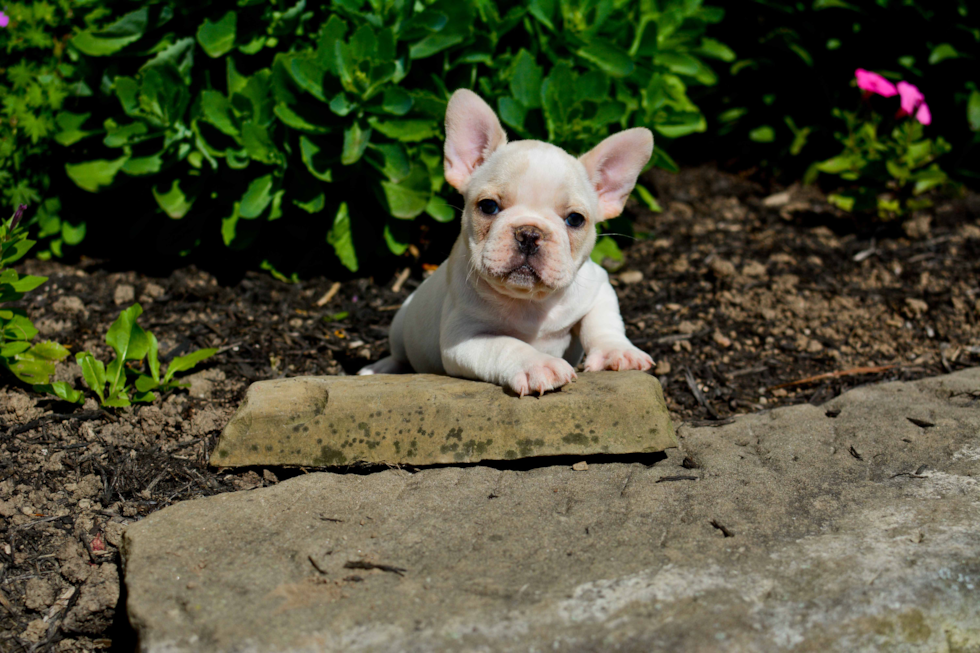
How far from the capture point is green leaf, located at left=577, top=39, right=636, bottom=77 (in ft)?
20.2

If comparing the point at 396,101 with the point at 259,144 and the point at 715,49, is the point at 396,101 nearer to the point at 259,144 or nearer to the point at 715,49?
the point at 259,144

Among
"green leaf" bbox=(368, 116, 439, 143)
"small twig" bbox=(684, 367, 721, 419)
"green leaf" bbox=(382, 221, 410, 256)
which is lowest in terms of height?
"small twig" bbox=(684, 367, 721, 419)

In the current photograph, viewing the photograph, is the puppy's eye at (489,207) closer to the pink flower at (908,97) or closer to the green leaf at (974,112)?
the pink flower at (908,97)

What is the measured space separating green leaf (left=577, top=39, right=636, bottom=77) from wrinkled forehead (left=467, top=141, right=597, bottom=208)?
210 cm

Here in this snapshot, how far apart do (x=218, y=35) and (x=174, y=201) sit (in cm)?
126

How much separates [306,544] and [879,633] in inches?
85.6

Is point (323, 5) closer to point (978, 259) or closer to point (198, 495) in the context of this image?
point (198, 495)

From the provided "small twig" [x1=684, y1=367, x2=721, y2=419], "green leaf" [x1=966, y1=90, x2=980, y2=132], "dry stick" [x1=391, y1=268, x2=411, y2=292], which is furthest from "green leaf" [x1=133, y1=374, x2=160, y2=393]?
"green leaf" [x1=966, y1=90, x2=980, y2=132]

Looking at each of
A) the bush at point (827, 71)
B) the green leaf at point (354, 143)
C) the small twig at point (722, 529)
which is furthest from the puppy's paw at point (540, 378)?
the bush at point (827, 71)

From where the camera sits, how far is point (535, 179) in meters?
4.24

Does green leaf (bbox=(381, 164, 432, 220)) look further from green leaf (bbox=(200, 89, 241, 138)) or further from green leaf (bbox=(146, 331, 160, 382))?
green leaf (bbox=(146, 331, 160, 382))

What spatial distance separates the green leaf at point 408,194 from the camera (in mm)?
6035

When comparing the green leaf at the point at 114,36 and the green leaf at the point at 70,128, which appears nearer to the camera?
the green leaf at the point at 114,36

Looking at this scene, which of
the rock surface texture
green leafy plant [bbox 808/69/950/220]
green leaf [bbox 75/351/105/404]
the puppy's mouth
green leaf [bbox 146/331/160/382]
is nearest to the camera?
the rock surface texture
